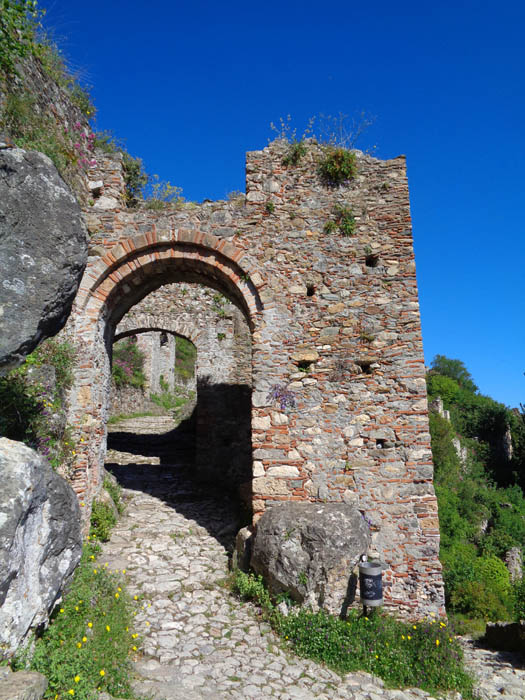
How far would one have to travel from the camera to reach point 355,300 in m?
6.93

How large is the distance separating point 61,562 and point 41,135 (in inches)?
220

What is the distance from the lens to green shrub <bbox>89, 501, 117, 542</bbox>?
664 cm

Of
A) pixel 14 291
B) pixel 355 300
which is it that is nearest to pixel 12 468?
Answer: pixel 14 291

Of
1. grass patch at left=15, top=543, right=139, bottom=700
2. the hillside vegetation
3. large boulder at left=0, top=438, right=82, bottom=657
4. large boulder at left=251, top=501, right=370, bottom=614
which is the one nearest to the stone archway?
large boulder at left=251, top=501, right=370, bottom=614

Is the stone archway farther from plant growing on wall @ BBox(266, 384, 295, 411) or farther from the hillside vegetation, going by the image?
the hillside vegetation

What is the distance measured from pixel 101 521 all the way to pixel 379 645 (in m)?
4.09

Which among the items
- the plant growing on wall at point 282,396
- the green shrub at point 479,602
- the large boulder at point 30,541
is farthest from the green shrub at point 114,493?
the green shrub at point 479,602

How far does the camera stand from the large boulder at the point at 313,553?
18.1 feet

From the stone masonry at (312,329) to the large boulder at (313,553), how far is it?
0.44m

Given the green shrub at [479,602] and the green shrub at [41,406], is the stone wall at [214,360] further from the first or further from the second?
the green shrub at [479,602]

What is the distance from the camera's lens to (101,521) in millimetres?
6766

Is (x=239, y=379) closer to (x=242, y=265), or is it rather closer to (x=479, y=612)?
(x=242, y=265)

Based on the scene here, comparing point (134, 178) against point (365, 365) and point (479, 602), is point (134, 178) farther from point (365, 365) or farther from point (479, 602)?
point (479, 602)

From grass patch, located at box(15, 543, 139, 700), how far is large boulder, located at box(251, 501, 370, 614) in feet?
5.72
